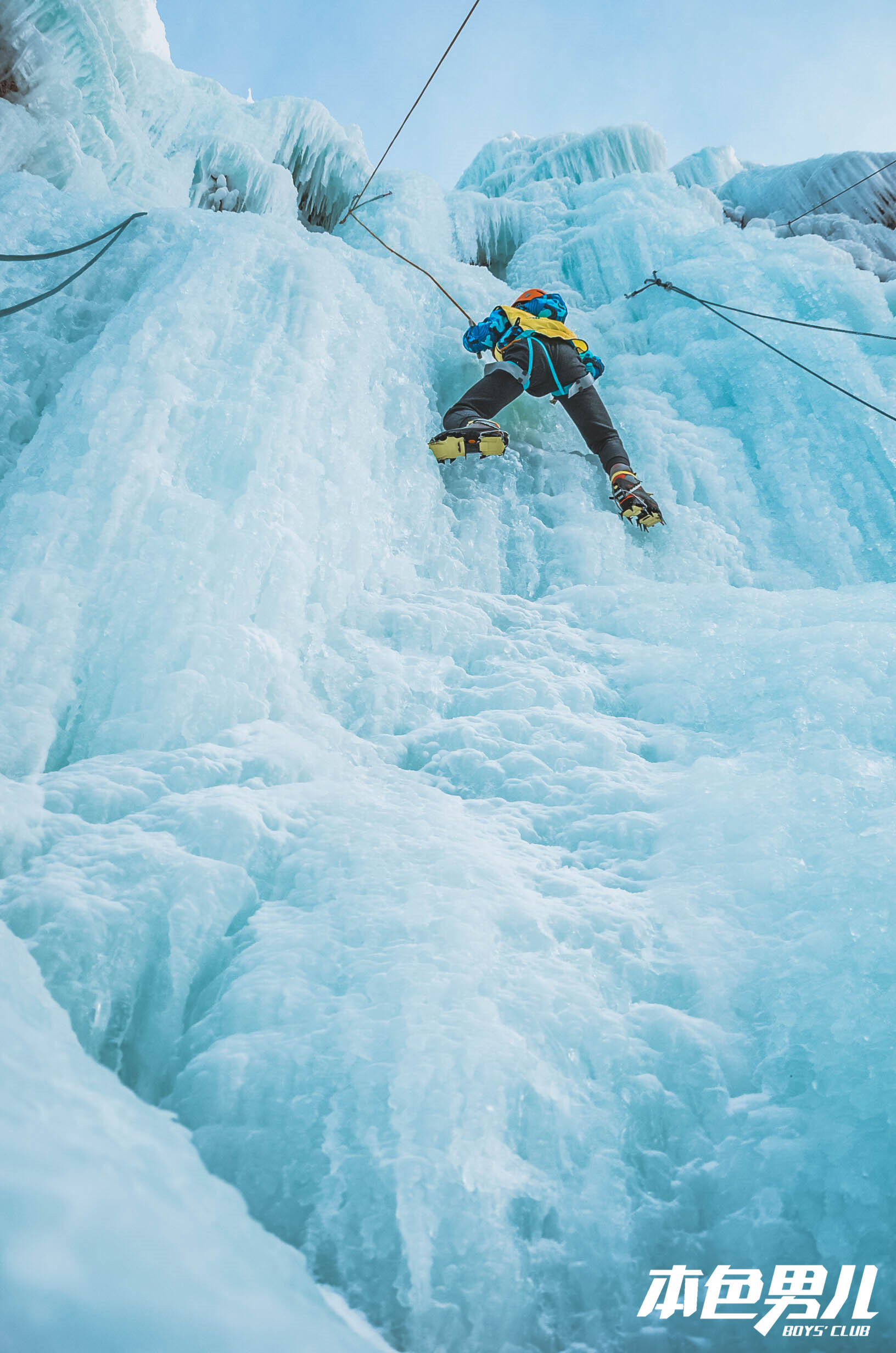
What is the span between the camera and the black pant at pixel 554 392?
134 inches

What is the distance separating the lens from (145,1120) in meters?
1.08

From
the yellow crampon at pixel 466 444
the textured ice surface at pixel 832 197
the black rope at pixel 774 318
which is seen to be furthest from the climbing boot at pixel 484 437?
the textured ice surface at pixel 832 197

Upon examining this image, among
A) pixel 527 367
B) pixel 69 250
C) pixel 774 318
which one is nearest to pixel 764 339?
pixel 774 318

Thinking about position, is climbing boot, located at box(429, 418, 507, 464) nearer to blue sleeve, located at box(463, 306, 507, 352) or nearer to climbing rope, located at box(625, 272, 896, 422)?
blue sleeve, located at box(463, 306, 507, 352)

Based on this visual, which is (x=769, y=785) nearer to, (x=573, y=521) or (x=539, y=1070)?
(x=539, y=1070)

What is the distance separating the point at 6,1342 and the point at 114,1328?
0.09 metres

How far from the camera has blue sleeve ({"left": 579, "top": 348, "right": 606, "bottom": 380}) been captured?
3713mm

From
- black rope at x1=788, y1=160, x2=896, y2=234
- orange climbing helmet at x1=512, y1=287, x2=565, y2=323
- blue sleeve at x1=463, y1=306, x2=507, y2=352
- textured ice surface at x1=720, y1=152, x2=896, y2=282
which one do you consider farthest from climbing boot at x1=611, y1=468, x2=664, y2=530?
black rope at x1=788, y1=160, x2=896, y2=234

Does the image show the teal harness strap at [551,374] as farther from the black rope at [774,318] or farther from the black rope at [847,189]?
the black rope at [847,189]

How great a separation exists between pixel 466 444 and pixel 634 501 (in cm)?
79

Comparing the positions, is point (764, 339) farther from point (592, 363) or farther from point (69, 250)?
point (69, 250)

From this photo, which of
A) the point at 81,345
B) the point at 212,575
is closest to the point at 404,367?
the point at 81,345

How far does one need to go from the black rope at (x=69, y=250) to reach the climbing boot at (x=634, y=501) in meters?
2.43

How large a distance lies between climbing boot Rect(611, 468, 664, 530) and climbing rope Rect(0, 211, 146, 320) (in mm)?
2366
